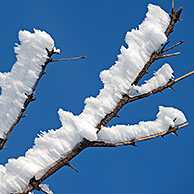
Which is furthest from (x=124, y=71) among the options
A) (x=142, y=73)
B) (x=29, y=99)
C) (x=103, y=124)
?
(x=29, y=99)

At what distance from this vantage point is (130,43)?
0.92 meters

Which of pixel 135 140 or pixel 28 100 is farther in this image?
pixel 28 100

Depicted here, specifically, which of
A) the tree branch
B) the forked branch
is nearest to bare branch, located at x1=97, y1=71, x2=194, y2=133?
the tree branch

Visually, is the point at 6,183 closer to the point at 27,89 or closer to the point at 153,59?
the point at 27,89

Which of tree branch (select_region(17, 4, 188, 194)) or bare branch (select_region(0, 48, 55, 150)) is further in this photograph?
bare branch (select_region(0, 48, 55, 150))

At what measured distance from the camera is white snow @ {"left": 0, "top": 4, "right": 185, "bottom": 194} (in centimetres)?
84

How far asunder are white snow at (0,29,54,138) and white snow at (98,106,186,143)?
1.03ft

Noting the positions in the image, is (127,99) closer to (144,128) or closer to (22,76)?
(144,128)

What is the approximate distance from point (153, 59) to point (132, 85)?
0.11 m

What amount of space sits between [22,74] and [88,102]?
0.88 ft

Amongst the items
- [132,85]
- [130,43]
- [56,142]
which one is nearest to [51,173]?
[56,142]

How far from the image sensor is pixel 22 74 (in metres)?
0.98

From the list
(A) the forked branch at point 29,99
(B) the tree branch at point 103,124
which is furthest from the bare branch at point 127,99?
(A) the forked branch at point 29,99

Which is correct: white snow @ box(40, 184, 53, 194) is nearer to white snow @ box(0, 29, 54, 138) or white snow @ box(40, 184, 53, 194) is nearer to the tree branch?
the tree branch
